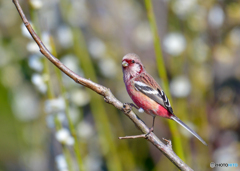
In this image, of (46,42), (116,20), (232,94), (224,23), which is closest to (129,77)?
(46,42)

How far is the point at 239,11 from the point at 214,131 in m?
1.13

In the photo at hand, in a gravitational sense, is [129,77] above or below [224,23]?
below

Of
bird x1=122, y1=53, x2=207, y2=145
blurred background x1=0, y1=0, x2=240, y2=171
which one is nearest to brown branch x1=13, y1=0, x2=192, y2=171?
bird x1=122, y1=53, x2=207, y2=145

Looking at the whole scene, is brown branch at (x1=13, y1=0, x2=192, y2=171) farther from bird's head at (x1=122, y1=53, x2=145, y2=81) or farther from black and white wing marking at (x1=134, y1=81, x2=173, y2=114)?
bird's head at (x1=122, y1=53, x2=145, y2=81)

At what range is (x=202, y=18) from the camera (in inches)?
96.6

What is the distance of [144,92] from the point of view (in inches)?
67.5

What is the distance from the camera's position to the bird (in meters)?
1.67

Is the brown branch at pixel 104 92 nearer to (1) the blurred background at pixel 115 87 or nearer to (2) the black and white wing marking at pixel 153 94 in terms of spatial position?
(2) the black and white wing marking at pixel 153 94

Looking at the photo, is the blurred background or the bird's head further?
the blurred background

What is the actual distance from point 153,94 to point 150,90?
3 centimetres

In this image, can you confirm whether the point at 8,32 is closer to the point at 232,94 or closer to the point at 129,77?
the point at 129,77

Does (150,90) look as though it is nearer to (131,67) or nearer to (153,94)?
(153,94)

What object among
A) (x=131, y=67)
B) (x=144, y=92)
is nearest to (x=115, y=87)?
(x=131, y=67)

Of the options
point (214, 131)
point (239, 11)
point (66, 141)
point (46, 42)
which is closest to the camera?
point (66, 141)
